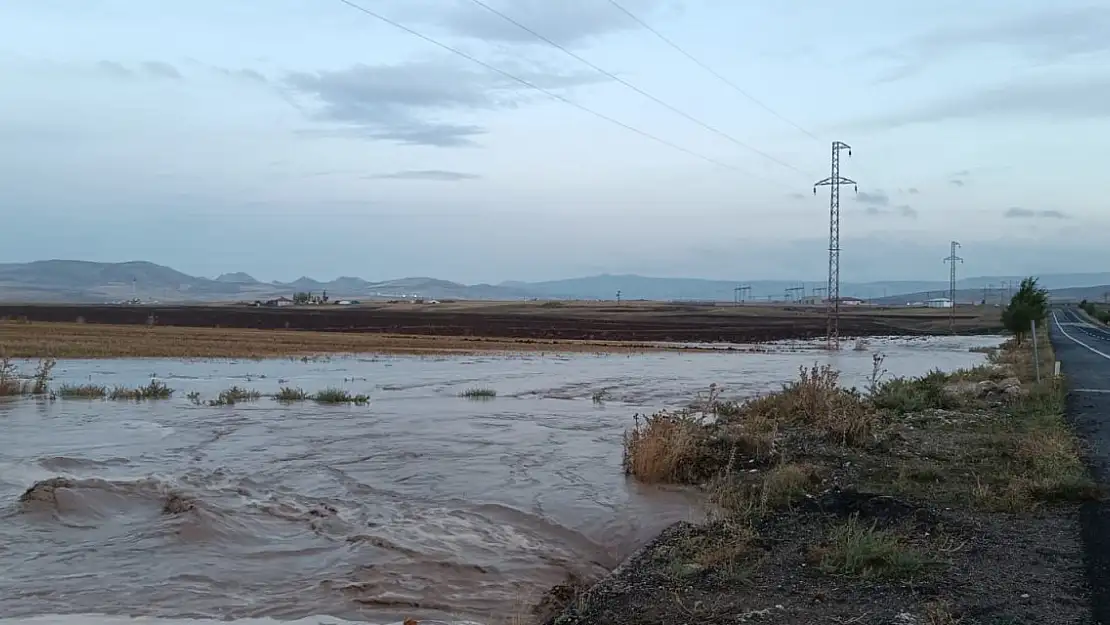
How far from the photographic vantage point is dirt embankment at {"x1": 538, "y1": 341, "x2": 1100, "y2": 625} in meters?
7.54

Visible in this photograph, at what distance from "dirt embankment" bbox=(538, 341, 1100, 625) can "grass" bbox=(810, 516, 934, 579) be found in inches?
0.7

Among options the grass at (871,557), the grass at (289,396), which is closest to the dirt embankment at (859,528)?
the grass at (871,557)

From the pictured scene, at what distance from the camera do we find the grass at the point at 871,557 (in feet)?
26.9

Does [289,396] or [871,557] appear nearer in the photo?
[871,557]

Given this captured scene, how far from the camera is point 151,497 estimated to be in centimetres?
1321

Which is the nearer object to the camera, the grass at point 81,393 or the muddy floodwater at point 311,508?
the muddy floodwater at point 311,508

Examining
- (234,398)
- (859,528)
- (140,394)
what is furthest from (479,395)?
(859,528)

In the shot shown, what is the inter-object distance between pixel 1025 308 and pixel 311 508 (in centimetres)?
5450

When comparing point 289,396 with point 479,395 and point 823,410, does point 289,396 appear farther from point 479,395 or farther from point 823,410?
point 823,410

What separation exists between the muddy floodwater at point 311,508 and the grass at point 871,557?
2880 millimetres

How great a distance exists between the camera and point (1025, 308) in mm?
57750

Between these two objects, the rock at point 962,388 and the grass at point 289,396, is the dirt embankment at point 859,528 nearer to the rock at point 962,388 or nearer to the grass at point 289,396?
the rock at point 962,388

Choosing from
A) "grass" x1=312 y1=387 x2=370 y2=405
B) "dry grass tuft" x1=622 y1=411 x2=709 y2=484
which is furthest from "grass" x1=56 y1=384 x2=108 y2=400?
"dry grass tuft" x1=622 y1=411 x2=709 y2=484

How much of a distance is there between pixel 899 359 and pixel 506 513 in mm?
45649
